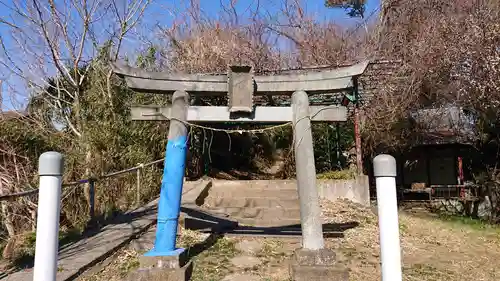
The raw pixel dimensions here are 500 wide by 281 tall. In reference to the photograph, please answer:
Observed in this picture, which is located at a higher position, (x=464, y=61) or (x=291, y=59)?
(x=291, y=59)

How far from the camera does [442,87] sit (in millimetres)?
10484

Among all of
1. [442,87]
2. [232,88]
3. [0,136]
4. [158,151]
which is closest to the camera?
[232,88]

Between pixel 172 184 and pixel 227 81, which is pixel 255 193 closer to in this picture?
pixel 227 81

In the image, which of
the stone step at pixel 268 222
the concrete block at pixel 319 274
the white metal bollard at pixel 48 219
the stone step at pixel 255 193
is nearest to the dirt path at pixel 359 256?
the concrete block at pixel 319 274

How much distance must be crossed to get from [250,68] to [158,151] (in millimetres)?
6850

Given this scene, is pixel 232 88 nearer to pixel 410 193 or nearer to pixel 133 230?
pixel 133 230

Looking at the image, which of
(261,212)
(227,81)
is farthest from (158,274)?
(261,212)

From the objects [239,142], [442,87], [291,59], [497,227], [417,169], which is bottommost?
[497,227]

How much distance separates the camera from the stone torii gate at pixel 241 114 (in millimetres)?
4961

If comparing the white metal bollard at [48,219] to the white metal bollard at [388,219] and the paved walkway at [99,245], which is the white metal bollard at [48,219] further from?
the white metal bollard at [388,219]

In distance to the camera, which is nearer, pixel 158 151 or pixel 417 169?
pixel 158 151

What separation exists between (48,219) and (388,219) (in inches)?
91.5

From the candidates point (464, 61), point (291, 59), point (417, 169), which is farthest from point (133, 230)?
point (417, 169)

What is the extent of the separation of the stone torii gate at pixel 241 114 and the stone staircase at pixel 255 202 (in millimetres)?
2562
